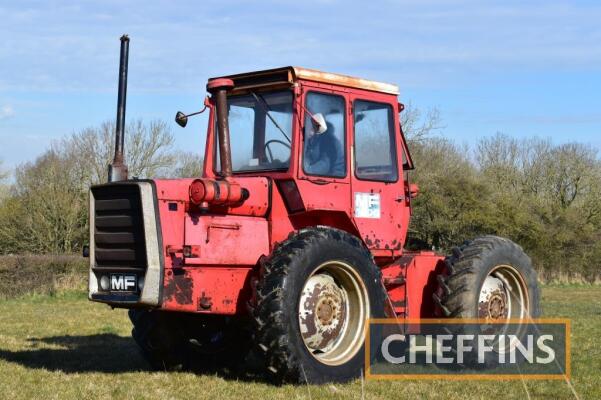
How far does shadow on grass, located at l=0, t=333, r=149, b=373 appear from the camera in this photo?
877cm

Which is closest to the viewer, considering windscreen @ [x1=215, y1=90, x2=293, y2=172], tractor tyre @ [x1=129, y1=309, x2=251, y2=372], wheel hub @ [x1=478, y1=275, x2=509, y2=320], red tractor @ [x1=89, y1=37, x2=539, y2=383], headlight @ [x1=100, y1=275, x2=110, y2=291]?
red tractor @ [x1=89, y1=37, x2=539, y2=383]

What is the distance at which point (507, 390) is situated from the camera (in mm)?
7434

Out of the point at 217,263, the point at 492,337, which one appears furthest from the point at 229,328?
the point at 492,337

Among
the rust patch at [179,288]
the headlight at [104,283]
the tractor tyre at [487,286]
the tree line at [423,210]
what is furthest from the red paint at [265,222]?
the tree line at [423,210]

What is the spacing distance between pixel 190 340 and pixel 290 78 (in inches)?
109

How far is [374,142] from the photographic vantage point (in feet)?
29.0

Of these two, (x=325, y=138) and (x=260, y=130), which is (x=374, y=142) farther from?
(x=260, y=130)

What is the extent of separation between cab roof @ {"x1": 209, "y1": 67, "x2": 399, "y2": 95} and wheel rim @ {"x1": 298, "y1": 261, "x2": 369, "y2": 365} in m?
1.78

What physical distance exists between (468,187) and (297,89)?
26.4 metres

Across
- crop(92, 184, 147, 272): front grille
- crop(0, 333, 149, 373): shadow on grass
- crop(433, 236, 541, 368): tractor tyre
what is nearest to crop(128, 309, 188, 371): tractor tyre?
crop(0, 333, 149, 373): shadow on grass

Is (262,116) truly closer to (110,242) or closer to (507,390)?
(110,242)

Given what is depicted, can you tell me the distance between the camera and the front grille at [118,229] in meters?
7.37

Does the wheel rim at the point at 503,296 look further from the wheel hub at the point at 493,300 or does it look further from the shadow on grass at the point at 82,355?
the shadow on grass at the point at 82,355

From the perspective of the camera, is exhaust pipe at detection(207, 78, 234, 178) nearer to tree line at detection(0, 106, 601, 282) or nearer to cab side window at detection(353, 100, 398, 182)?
cab side window at detection(353, 100, 398, 182)
